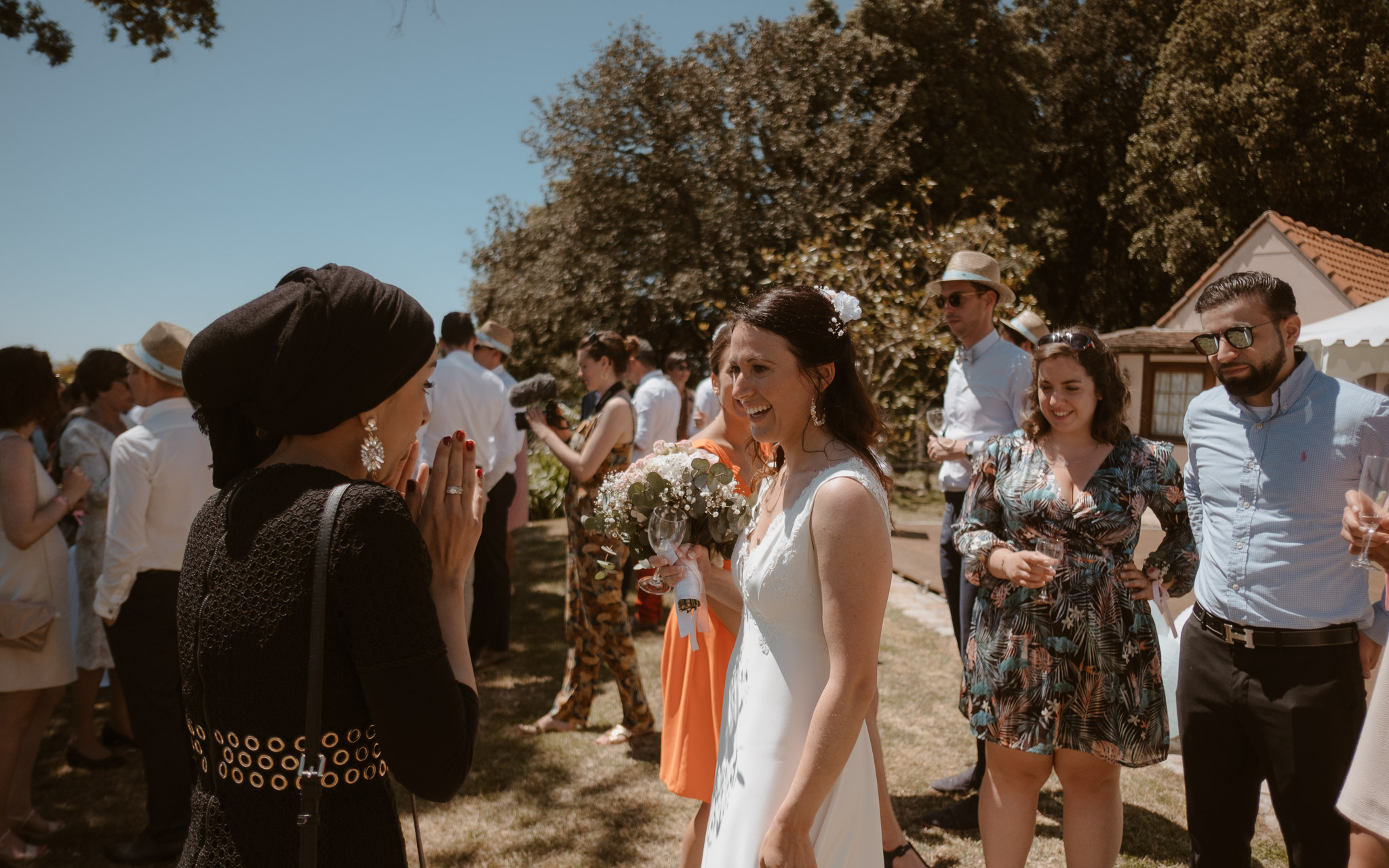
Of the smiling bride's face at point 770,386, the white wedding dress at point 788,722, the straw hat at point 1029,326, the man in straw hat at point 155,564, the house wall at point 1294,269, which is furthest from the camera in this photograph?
the house wall at point 1294,269

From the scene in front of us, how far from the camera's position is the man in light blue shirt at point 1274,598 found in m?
2.83

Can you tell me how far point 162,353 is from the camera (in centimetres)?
387

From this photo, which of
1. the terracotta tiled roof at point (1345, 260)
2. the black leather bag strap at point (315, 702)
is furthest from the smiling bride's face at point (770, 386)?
the terracotta tiled roof at point (1345, 260)

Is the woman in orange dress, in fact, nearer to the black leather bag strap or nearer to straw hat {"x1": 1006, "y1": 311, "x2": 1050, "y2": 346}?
the black leather bag strap

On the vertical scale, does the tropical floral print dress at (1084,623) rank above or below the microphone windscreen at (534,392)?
below

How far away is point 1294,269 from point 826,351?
18453 millimetres

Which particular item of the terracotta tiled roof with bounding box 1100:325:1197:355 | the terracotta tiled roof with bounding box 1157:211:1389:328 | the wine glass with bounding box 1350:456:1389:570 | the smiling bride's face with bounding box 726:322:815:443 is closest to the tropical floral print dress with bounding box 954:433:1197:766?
the wine glass with bounding box 1350:456:1389:570

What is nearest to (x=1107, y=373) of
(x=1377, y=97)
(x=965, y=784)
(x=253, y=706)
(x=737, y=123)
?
(x=965, y=784)

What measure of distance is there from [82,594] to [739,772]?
180 inches

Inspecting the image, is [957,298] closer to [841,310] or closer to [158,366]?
[841,310]

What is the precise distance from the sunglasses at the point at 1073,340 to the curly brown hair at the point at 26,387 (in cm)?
437

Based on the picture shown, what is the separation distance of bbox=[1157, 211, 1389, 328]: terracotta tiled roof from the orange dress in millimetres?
16785

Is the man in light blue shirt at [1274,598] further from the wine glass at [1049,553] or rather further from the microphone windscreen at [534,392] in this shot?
the microphone windscreen at [534,392]

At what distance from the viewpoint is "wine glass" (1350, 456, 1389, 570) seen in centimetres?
246
